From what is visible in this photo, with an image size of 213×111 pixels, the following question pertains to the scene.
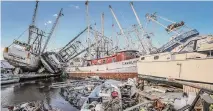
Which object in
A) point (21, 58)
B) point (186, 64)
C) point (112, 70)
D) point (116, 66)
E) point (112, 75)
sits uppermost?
point (21, 58)

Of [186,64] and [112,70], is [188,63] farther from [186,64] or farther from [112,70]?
[112,70]

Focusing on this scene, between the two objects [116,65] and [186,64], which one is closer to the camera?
[186,64]

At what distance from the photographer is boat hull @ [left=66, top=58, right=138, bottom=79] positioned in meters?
36.4

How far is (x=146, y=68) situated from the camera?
2584 cm

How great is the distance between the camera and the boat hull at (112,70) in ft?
120

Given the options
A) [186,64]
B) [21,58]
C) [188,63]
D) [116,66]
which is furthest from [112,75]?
[188,63]

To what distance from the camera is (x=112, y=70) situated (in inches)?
1601

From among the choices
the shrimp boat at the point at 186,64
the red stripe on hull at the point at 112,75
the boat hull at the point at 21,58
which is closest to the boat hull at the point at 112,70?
the red stripe on hull at the point at 112,75

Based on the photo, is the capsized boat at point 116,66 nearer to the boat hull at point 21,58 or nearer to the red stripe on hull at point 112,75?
the red stripe on hull at point 112,75

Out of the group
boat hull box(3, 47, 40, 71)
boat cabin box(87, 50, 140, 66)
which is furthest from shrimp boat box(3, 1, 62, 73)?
boat cabin box(87, 50, 140, 66)


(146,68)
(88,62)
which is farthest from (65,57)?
(146,68)

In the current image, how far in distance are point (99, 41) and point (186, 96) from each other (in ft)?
Result: 168

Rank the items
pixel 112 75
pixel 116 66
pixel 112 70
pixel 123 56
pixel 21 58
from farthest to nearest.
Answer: pixel 21 58
pixel 112 75
pixel 112 70
pixel 116 66
pixel 123 56

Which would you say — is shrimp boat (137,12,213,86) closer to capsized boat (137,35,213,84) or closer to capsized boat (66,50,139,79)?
capsized boat (137,35,213,84)
